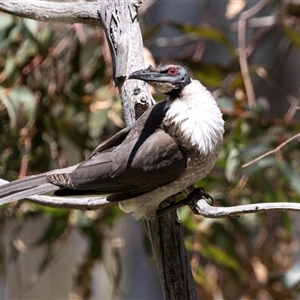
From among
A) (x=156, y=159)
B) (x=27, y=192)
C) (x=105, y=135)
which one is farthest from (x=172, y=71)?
(x=105, y=135)

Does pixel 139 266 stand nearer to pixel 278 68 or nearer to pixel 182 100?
pixel 278 68

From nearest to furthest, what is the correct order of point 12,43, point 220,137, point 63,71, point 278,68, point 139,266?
point 220,137 → point 12,43 → point 63,71 → point 278,68 → point 139,266

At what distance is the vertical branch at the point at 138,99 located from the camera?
183 cm

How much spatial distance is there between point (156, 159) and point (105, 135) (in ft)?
3.70

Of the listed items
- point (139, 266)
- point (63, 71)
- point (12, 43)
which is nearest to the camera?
point (12, 43)

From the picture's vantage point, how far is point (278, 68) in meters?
3.56

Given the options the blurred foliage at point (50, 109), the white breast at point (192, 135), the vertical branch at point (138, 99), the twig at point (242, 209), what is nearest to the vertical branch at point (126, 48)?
the vertical branch at point (138, 99)

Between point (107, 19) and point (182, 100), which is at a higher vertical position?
point (107, 19)

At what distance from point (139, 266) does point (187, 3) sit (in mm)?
1500

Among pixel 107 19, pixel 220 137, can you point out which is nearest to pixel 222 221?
pixel 220 137

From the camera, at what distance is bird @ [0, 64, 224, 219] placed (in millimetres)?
1950

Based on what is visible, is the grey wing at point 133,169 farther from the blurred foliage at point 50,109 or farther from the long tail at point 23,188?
the blurred foliage at point 50,109

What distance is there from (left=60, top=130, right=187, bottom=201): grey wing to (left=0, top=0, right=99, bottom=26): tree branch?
0.38 meters

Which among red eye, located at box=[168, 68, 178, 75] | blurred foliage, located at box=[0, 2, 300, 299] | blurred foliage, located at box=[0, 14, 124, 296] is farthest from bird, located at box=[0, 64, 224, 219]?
blurred foliage, located at box=[0, 14, 124, 296]
